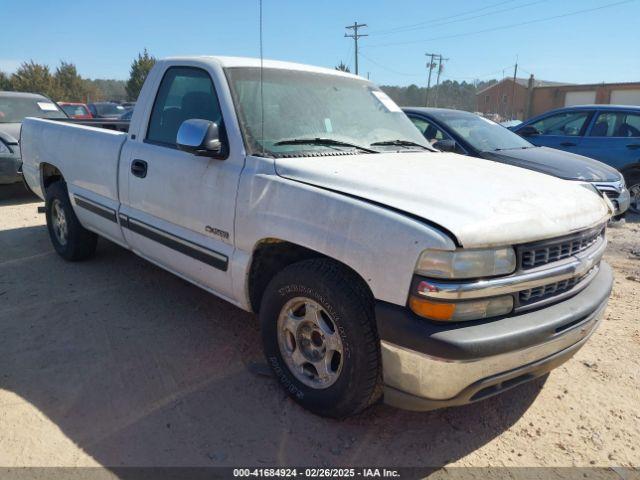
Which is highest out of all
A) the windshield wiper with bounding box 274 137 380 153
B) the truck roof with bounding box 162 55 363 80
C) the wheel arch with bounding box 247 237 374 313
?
the truck roof with bounding box 162 55 363 80

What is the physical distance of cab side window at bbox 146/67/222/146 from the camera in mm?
3363

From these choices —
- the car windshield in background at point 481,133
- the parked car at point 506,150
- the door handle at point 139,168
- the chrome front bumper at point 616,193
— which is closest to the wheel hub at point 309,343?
the door handle at point 139,168

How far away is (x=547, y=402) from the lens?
117 inches

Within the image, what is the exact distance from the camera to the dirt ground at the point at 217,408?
8.21ft

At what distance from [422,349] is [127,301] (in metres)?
2.95

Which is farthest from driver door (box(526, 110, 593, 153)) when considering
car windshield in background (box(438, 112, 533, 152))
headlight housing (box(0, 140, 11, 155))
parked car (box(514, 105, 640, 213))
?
headlight housing (box(0, 140, 11, 155))

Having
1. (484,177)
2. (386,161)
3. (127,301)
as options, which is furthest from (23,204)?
(484,177)

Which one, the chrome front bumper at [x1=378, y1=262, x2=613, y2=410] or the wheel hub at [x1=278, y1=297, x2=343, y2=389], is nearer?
the chrome front bumper at [x1=378, y1=262, x2=613, y2=410]

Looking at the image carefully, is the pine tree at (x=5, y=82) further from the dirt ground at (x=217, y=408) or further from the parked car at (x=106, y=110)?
the dirt ground at (x=217, y=408)

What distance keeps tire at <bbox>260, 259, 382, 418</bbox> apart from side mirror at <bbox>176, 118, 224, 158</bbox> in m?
0.88

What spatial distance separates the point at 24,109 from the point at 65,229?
608 cm

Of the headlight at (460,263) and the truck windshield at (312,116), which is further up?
the truck windshield at (312,116)

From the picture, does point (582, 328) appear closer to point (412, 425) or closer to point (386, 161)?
point (412, 425)

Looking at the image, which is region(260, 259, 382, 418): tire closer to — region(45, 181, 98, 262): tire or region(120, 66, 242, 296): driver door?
region(120, 66, 242, 296): driver door
